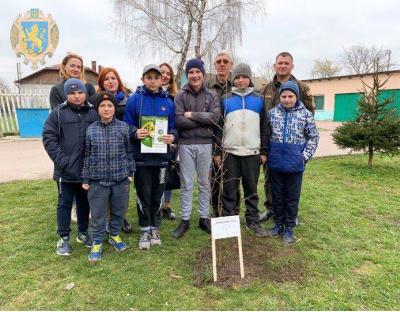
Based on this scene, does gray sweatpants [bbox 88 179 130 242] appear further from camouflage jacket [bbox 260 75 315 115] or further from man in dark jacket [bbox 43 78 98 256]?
camouflage jacket [bbox 260 75 315 115]

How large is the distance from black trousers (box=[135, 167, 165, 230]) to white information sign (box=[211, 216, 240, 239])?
105 cm

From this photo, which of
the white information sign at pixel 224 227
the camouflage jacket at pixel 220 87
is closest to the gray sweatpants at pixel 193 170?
the camouflage jacket at pixel 220 87

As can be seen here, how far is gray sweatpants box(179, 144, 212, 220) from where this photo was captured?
4.01 m

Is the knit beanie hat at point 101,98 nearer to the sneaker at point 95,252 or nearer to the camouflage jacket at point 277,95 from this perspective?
the sneaker at point 95,252

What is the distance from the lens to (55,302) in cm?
282

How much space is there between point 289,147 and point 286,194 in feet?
1.94

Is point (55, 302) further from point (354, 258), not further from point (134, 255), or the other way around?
point (354, 258)

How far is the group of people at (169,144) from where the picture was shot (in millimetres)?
3453

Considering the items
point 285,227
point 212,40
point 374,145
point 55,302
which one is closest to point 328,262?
point 285,227

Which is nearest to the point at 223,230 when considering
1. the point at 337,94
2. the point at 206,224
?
the point at 206,224

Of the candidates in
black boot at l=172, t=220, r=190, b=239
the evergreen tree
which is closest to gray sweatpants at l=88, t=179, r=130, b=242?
black boot at l=172, t=220, r=190, b=239

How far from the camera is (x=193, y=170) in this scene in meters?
4.11

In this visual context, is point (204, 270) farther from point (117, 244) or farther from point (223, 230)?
point (117, 244)

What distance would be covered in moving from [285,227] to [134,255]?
1785 mm
